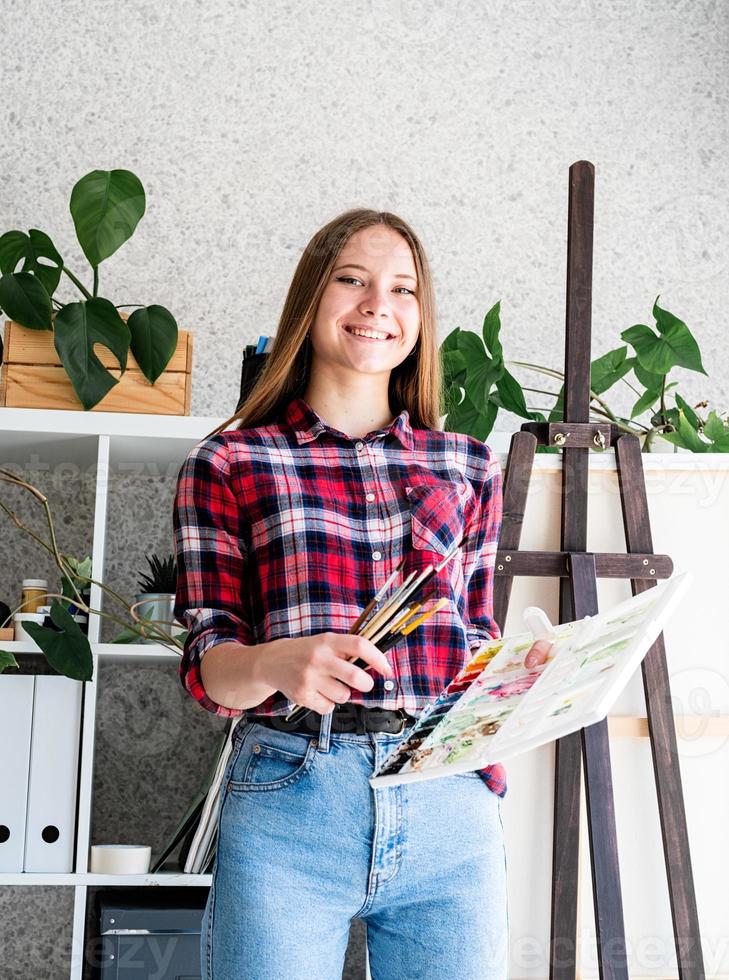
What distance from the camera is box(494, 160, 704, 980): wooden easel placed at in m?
1.53

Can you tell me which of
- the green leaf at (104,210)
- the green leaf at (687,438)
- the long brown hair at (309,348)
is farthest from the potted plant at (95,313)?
the green leaf at (687,438)

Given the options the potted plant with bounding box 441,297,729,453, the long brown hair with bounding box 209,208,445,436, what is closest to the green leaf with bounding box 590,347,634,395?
the potted plant with bounding box 441,297,729,453

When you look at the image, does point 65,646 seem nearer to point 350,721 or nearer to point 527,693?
point 350,721

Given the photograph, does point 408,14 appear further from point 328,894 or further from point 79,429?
point 328,894

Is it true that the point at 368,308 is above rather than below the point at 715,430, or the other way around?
below

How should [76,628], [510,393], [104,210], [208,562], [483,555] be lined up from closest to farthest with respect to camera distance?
[208,562], [483,555], [76,628], [104,210], [510,393]

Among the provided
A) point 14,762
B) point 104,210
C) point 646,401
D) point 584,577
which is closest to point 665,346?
point 646,401

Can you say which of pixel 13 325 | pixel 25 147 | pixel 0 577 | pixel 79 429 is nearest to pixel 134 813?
pixel 0 577

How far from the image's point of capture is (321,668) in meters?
0.81

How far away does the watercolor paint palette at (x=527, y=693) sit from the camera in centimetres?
76

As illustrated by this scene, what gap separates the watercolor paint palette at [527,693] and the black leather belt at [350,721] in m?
0.02

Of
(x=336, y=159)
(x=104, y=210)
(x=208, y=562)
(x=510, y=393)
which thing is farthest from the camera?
(x=336, y=159)

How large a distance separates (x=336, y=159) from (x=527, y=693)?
5.69ft

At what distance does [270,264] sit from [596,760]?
127 cm
